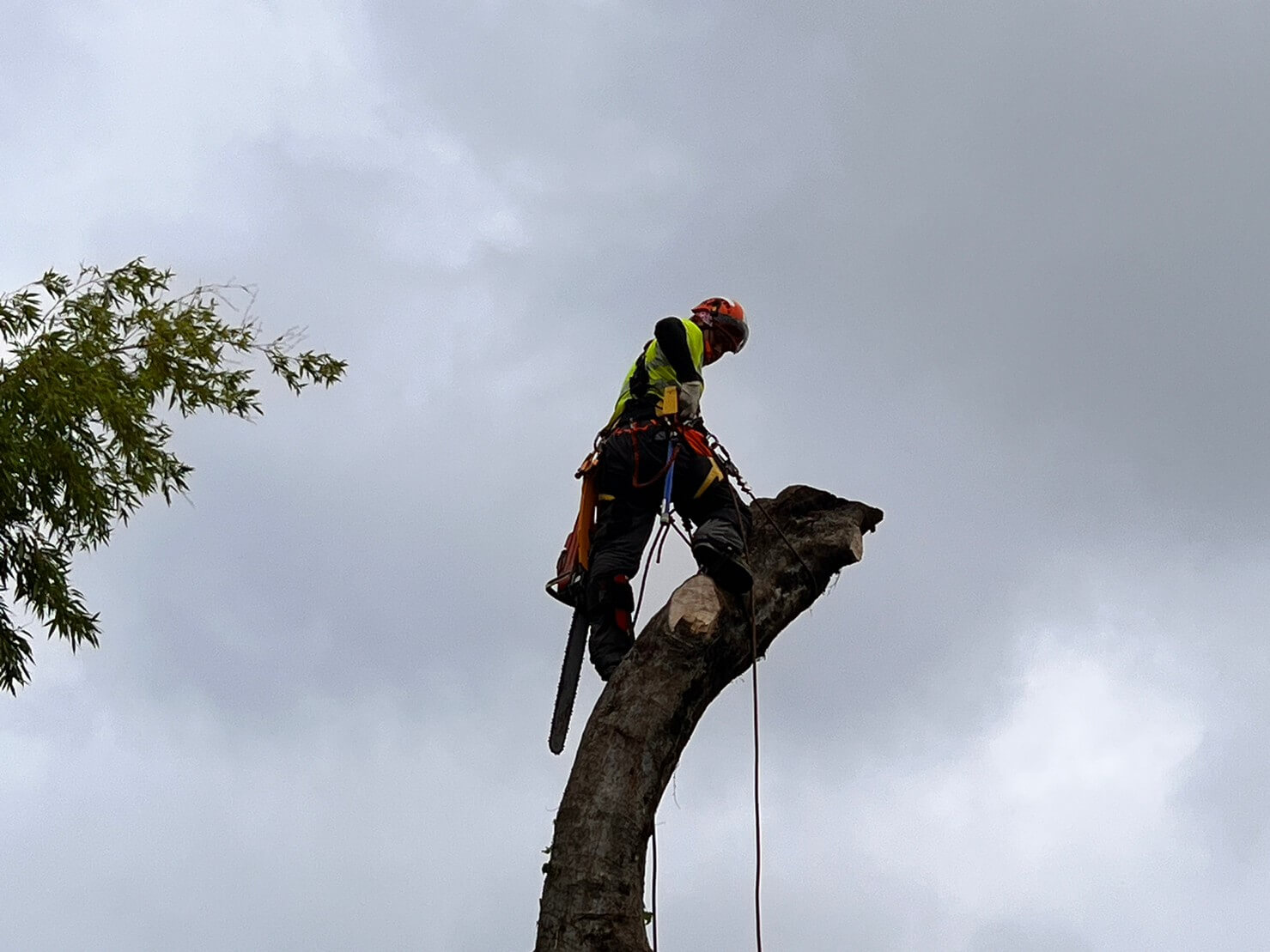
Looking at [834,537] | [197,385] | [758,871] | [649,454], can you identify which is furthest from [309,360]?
[758,871]

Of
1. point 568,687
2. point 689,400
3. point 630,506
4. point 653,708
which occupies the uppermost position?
point 689,400

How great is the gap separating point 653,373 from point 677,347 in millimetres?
219

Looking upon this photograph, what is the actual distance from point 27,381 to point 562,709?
11.4 ft

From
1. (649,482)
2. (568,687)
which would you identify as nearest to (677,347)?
(649,482)

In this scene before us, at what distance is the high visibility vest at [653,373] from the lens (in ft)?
24.4

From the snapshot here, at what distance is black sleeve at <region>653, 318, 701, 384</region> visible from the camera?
731 cm

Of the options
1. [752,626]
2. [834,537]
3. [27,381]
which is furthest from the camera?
[27,381]

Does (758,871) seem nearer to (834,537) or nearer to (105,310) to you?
(834,537)

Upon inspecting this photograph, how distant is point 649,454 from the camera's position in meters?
7.21

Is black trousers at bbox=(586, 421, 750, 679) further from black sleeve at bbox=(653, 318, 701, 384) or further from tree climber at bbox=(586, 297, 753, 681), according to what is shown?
black sleeve at bbox=(653, 318, 701, 384)

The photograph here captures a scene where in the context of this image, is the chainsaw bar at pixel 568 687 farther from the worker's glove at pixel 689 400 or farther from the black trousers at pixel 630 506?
the worker's glove at pixel 689 400

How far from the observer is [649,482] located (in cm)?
715

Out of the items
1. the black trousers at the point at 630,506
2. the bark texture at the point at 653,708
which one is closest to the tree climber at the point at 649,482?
the black trousers at the point at 630,506

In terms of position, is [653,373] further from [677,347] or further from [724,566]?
[724,566]
